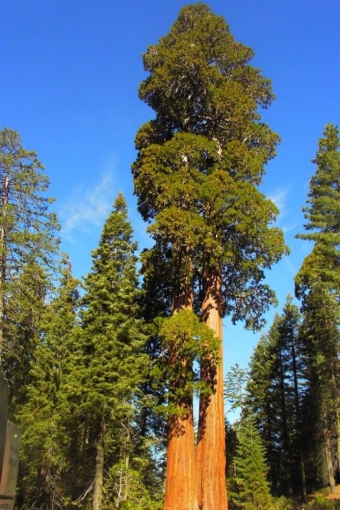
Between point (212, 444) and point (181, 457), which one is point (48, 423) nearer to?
point (181, 457)

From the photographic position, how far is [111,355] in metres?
15.1

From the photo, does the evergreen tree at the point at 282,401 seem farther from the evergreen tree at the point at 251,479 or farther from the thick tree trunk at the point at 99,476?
the thick tree trunk at the point at 99,476

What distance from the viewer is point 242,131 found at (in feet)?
49.2

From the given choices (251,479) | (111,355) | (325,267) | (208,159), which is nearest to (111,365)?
(111,355)

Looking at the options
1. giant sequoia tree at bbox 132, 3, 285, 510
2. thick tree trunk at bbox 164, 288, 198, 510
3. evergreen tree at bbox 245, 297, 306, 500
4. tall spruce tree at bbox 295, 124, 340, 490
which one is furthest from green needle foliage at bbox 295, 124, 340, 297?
evergreen tree at bbox 245, 297, 306, 500

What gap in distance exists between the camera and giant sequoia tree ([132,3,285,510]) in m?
11.6

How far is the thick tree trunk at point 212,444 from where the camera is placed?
1105cm

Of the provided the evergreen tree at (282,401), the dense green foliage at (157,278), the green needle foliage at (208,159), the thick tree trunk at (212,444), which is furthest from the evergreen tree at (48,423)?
the evergreen tree at (282,401)

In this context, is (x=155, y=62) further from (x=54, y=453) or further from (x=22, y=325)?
(x=54, y=453)

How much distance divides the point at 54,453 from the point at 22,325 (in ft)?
17.5

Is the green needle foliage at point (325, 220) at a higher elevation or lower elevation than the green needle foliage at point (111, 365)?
higher

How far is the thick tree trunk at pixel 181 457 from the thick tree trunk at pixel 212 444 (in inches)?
A: 13.8

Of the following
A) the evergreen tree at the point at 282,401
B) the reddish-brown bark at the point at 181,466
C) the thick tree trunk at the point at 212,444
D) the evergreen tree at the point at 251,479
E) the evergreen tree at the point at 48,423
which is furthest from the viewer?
the evergreen tree at the point at 282,401

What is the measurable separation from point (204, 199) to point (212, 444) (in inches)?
263
